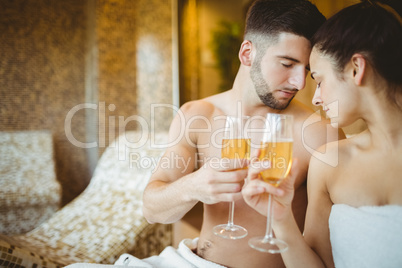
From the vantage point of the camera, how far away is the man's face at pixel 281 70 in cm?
150

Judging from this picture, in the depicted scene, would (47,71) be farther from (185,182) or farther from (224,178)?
(224,178)

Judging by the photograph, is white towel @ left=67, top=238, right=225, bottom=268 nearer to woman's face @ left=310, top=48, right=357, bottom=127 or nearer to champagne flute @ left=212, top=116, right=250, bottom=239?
champagne flute @ left=212, top=116, right=250, bottom=239

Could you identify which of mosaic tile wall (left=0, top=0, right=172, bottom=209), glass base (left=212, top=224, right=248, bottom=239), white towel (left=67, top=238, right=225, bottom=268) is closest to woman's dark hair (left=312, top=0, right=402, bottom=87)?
glass base (left=212, top=224, right=248, bottom=239)

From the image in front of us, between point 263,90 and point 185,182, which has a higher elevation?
point 263,90

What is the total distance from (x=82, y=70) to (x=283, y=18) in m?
3.58

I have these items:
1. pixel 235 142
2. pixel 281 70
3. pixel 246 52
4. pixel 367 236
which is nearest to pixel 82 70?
pixel 246 52

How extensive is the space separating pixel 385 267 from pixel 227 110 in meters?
1.05

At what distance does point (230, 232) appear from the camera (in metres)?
1.14

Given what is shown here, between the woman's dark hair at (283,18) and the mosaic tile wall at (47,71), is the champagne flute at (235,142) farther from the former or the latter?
the mosaic tile wall at (47,71)

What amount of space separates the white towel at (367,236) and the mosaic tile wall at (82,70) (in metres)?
3.67

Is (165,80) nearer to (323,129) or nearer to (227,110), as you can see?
(227,110)

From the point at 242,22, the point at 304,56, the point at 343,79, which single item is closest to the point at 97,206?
the point at 304,56

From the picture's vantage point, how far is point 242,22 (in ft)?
17.2

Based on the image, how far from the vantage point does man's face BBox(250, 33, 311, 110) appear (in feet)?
4.93
